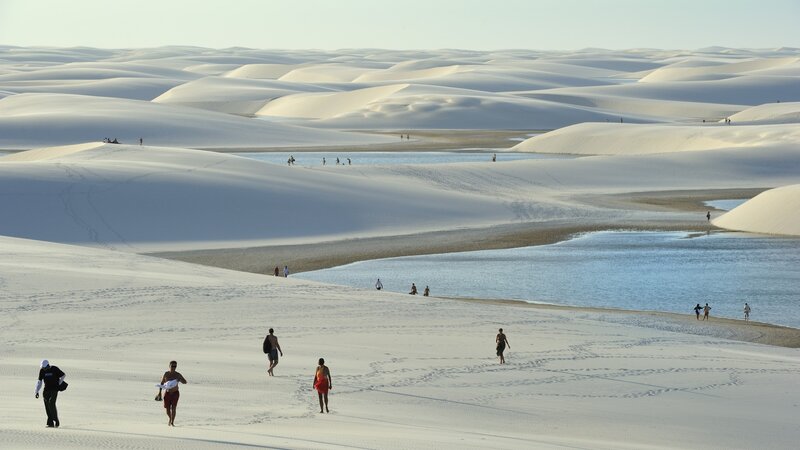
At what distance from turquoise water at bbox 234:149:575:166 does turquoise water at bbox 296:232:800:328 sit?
95.6 feet

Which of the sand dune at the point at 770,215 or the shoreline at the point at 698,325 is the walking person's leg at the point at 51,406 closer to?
the shoreline at the point at 698,325

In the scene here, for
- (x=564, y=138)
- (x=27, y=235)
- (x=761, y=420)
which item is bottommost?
(x=761, y=420)

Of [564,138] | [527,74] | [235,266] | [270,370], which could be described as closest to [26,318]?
[270,370]

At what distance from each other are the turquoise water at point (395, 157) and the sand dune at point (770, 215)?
25.0m

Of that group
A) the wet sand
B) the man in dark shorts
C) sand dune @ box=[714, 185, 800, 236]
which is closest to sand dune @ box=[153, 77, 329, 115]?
the wet sand

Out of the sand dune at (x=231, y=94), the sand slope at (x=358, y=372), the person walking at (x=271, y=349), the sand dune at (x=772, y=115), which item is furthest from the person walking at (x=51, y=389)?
the sand dune at (x=231, y=94)

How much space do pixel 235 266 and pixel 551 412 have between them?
20556 millimetres

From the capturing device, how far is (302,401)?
15.9 metres

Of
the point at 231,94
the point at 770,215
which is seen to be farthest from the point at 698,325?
the point at 231,94

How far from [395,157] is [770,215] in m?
32.2

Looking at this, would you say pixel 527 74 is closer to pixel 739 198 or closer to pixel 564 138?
pixel 564 138

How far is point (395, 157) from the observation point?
73.2 m

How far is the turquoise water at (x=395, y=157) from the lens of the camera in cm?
6969

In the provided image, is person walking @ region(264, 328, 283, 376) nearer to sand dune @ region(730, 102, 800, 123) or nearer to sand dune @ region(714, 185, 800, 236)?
sand dune @ region(714, 185, 800, 236)
